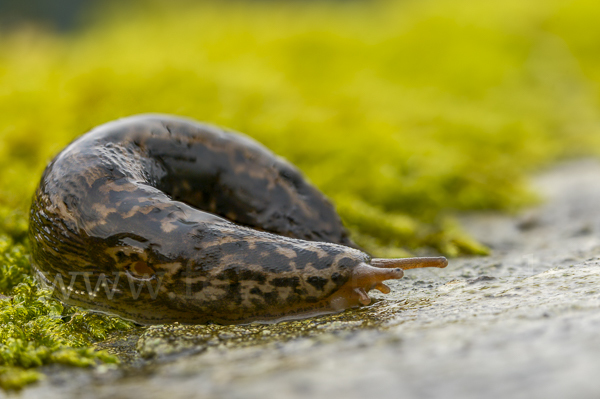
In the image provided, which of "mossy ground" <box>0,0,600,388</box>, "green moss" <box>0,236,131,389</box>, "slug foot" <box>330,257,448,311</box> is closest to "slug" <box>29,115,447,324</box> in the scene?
"slug foot" <box>330,257,448,311</box>

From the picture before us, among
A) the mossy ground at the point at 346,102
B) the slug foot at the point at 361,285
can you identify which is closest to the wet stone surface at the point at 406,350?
the slug foot at the point at 361,285

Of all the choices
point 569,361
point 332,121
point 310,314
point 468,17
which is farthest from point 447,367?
point 468,17

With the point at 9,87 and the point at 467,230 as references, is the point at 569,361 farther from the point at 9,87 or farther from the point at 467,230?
the point at 9,87

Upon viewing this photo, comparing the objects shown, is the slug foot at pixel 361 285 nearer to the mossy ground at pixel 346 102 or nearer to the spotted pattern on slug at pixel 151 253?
the spotted pattern on slug at pixel 151 253

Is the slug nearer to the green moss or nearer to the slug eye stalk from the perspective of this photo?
the slug eye stalk

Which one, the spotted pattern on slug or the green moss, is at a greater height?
the spotted pattern on slug

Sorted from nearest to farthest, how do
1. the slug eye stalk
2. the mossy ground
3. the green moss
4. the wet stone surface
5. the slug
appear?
the wet stone surface
the green moss
the slug
the slug eye stalk
the mossy ground

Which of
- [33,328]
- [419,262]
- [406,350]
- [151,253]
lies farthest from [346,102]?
[406,350]
